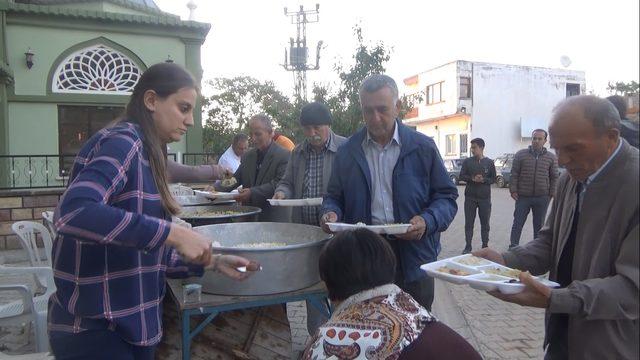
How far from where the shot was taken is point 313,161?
147 inches

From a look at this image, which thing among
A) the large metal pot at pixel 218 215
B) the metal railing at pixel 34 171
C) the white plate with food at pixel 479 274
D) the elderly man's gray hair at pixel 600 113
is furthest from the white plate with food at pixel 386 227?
the metal railing at pixel 34 171

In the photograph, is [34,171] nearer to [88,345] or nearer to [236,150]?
[236,150]

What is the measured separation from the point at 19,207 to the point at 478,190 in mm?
7514

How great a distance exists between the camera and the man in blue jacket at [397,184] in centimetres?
260

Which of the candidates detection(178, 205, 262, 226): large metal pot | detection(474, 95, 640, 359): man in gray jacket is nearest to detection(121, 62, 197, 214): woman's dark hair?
detection(474, 95, 640, 359): man in gray jacket

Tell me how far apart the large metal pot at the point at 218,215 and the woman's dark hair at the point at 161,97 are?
6.20 ft

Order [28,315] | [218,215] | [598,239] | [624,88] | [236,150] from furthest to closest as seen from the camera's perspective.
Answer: [236,150] → [218,215] → [28,315] → [598,239] → [624,88]

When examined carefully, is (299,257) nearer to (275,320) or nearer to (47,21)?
(275,320)

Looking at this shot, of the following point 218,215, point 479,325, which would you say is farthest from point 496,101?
point 218,215

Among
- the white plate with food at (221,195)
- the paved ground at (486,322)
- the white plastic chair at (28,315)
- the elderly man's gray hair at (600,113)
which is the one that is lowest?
the paved ground at (486,322)

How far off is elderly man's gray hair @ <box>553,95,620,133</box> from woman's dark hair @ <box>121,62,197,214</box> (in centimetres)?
126

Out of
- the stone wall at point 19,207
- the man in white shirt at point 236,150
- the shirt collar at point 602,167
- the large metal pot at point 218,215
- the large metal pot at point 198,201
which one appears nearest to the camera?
the shirt collar at point 602,167

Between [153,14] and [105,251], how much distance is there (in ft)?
36.3

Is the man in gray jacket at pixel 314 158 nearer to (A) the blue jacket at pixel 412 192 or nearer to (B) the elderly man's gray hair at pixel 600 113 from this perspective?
(A) the blue jacket at pixel 412 192
